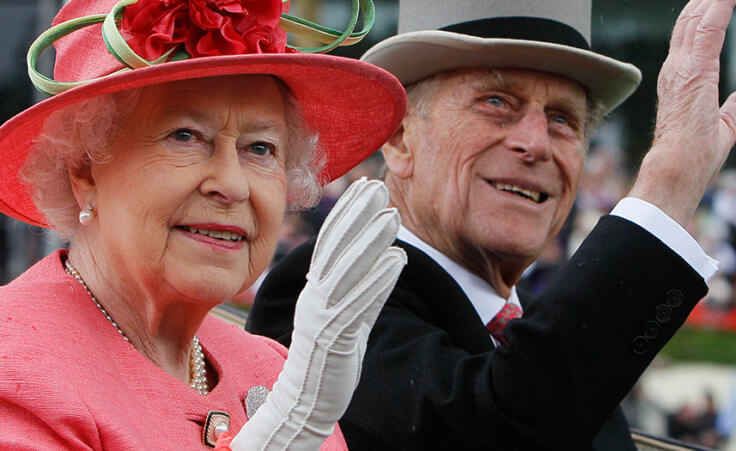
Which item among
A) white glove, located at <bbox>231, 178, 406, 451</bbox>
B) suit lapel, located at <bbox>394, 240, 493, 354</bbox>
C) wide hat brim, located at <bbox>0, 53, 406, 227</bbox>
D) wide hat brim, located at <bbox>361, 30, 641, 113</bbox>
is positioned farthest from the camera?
wide hat brim, located at <bbox>361, 30, 641, 113</bbox>

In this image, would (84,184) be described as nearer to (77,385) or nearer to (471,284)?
(77,385)

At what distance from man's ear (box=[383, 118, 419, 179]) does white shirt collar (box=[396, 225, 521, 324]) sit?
8.0 inches

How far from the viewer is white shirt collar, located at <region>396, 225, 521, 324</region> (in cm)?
282

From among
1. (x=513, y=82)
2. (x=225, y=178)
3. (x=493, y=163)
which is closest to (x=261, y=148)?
(x=225, y=178)

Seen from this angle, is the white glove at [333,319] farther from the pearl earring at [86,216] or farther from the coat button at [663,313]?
the coat button at [663,313]

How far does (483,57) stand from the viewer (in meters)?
2.82

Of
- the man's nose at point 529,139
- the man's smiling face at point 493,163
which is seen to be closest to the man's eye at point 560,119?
the man's smiling face at point 493,163

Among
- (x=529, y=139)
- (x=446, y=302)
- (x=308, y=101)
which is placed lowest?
(x=446, y=302)

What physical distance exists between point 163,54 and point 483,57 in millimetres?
1245

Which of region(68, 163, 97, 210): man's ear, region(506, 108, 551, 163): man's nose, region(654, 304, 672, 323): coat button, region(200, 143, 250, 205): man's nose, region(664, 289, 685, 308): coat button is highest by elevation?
region(200, 143, 250, 205): man's nose

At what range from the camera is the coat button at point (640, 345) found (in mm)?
2098

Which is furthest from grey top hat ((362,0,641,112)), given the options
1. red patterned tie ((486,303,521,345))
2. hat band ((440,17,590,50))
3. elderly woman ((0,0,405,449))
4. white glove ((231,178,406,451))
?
white glove ((231,178,406,451))

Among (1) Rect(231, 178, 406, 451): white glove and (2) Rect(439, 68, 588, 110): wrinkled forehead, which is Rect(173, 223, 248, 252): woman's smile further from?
(2) Rect(439, 68, 588, 110): wrinkled forehead

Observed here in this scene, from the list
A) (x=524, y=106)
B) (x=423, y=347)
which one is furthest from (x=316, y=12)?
(x=423, y=347)
